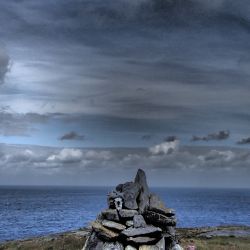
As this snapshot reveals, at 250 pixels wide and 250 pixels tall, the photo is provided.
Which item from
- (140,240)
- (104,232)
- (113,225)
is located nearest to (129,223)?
(113,225)

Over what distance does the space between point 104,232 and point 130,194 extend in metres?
3.77

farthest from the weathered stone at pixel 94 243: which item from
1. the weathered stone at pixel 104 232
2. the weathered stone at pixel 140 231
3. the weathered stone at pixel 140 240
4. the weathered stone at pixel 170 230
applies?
the weathered stone at pixel 170 230

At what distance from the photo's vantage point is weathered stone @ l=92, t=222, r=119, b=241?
111ft

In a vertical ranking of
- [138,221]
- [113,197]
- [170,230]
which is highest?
[113,197]

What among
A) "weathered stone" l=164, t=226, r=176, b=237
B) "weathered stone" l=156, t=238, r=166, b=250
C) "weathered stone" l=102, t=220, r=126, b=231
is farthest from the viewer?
"weathered stone" l=164, t=226, r=176, b=237

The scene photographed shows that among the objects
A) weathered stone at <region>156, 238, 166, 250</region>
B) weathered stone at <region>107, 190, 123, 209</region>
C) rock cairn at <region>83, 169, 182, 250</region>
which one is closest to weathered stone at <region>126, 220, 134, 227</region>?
rock cairn at <region>83, 169, 182, 250</region>

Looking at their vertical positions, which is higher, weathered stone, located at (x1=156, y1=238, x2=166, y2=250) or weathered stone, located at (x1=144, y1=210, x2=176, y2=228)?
weathered stone, located at (x1=144, y1=210, x2=176, y2=228)

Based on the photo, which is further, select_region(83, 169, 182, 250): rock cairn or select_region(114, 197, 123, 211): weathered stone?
select_region(114, 197, 123, 211): weathered stone

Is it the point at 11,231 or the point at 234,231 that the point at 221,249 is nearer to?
the point at 234,231

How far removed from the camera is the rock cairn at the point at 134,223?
33719mm

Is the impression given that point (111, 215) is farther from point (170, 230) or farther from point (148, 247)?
point (170, 230)

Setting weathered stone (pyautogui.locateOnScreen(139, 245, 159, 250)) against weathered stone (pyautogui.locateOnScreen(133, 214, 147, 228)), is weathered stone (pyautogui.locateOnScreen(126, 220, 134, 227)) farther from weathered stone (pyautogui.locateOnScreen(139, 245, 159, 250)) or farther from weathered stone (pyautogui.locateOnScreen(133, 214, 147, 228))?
weathered stone (pyautogui.locateOnScreen(139, 245, 159, 250))

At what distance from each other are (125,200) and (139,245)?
3924mm

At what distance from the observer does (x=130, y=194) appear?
1422 inches
